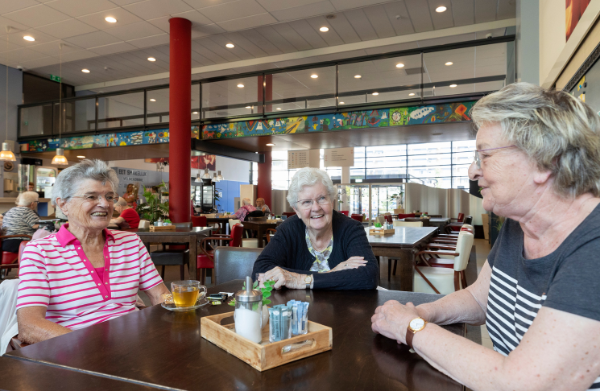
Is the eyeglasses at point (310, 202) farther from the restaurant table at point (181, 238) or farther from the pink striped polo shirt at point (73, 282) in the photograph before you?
the restaurant table at point (181, 238)

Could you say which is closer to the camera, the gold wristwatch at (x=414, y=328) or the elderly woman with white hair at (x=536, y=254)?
the elderly woman with white hair at (x=536, y=254)

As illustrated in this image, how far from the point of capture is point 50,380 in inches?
35.9

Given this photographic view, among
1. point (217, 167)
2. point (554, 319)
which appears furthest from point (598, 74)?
point (217, 167)

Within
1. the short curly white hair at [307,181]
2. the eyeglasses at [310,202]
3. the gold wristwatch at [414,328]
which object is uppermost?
the short curly white hair at [307,181]

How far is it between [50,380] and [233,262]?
4.80ft

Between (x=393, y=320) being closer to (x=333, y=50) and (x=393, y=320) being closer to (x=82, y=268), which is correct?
(x=82, y=268)

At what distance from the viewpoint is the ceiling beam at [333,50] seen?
8484 millimetres

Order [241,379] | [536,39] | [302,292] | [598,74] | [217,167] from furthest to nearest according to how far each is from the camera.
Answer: [217,167], [536,39], [598,74], [302,292], [241,379]

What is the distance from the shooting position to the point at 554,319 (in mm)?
799

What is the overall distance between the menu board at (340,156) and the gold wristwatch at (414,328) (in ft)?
31.6

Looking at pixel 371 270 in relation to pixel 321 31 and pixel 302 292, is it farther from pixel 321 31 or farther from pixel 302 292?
pixel 321 31

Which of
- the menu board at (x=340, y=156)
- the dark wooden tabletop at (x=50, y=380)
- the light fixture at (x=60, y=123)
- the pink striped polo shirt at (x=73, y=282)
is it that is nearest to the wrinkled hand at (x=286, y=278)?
the pink striped polo shirt at (x=73, y=282)

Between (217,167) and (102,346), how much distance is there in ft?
62.1

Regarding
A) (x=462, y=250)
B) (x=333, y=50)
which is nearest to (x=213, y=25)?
(x=333, y=50)
